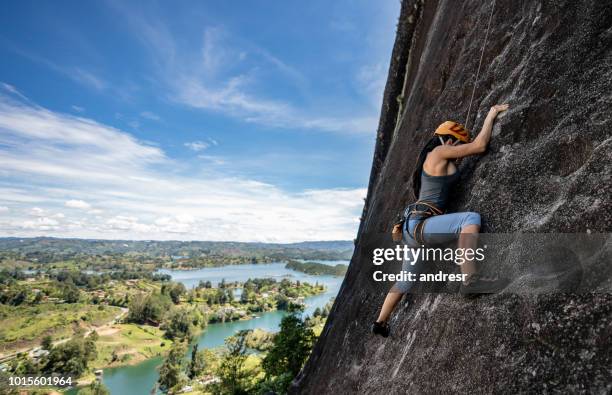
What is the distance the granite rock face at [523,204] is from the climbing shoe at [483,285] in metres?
0.08

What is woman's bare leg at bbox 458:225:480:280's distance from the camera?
304 cm

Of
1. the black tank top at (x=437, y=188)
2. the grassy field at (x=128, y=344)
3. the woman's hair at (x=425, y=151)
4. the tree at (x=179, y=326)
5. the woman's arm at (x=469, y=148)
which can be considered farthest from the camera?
the tree at (x=179, y=326)

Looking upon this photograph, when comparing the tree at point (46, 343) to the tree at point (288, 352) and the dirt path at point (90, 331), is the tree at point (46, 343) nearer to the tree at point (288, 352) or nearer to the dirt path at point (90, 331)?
the dirt path at point (90, 331)

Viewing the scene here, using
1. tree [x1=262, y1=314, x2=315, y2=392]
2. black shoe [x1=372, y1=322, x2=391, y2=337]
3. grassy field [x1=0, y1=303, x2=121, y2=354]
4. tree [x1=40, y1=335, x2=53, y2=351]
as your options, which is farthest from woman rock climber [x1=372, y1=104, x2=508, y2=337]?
grassy field [x1=0, y1=303, x2=121, y2=354]

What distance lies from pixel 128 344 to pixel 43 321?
34839mm

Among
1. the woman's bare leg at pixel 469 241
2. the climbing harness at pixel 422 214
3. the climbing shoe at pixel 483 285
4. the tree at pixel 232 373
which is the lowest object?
the tree at pixel 232 373

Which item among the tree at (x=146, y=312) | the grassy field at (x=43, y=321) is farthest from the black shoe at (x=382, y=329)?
A: the tree at (x=146, y=312)

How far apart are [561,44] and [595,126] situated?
127 centimetres

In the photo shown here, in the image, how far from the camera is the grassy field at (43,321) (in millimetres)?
86438

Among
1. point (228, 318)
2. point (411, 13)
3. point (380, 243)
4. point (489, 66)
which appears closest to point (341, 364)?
point (380, 243)

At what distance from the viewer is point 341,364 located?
18.4 feet

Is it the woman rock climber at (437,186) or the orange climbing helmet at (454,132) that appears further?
the orange climbing helmet at (454,132)

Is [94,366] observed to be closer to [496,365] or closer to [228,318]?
[228,318]

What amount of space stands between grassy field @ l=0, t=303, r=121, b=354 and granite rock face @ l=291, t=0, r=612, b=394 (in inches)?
4419
